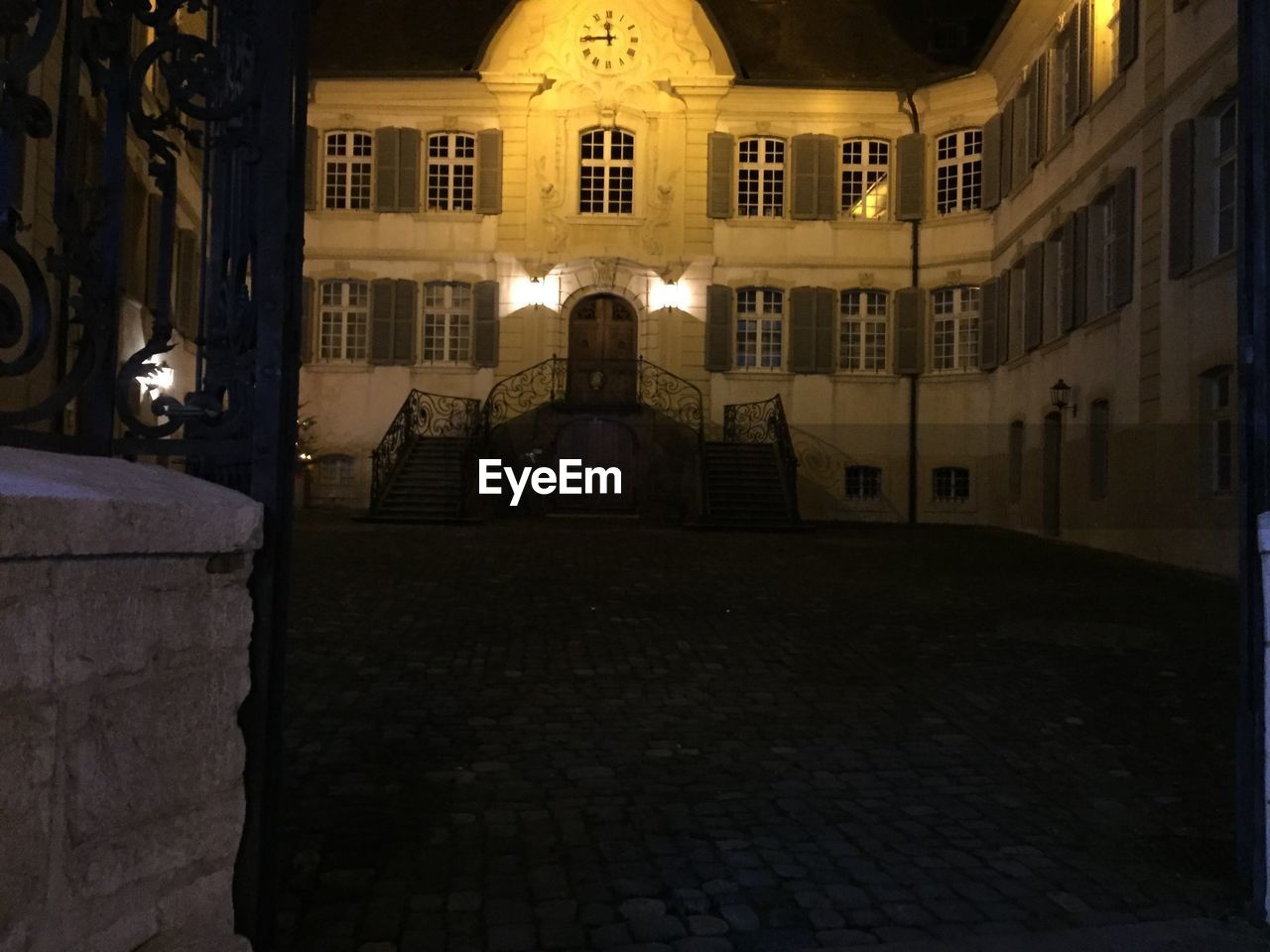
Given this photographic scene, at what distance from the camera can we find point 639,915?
348 cm

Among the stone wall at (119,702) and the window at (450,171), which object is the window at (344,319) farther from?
the stone wall at (119,702)

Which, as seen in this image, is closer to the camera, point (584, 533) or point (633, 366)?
point (584, 533)

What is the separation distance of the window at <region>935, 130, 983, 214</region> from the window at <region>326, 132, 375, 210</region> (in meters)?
12.7

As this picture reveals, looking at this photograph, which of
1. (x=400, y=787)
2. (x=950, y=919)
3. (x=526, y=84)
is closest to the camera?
(x=950, y=919)

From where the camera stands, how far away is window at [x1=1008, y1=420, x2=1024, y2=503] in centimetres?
2316

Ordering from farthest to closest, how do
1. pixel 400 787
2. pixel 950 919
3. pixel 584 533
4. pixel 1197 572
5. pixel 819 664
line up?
pixel 584 533, pixel 1197 572, pixel 819 664, pixel 400 787, pixel 950 919

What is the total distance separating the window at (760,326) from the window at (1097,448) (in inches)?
338

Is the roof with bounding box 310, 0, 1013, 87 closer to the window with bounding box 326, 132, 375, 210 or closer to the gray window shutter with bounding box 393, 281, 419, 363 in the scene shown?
the window with bounding box 326, 132, 375, 210

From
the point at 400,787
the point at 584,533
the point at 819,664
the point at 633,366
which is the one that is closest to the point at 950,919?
the point at 400,787

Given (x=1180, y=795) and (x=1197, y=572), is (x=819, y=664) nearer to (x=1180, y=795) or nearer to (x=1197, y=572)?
(x=1180, y=795)

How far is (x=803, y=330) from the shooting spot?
84.9 feet

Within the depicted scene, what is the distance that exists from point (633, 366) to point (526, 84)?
6628 millimetres

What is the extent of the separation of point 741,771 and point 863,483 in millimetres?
21450

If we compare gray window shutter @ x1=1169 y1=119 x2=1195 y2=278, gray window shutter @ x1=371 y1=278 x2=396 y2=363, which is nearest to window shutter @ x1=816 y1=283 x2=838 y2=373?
gray window shutter @ x1=371 y1=278 x2=396 y2=363
